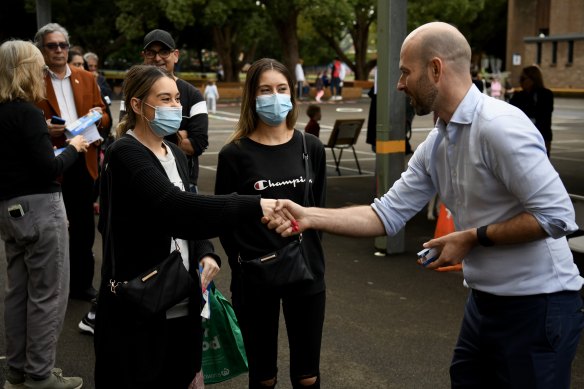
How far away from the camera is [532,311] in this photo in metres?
2.90

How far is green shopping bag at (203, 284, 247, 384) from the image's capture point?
4129 mm

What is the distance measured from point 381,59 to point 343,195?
4.35 meters

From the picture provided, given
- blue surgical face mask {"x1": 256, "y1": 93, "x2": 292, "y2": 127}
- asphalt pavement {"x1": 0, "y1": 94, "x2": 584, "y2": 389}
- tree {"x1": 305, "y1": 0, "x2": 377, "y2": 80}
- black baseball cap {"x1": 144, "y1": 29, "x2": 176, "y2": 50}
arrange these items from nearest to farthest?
blue surgical face mask {"x1": 256, "y1": 93, "x2": 292, "y2": 127} < asphalt pavement {"x1": 0, "y1": 94, "x2": 584, "y2": 389} < black baseball cap {"x1": 144, "y1": 29, "x2": 176, "y2": 50} < tree {"x1": 305, "y1": 0, "x2": 377, "y2": 80}

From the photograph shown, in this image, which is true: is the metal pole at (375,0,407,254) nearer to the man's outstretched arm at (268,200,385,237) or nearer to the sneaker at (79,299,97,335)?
the sneaker at (79,299,97,335)

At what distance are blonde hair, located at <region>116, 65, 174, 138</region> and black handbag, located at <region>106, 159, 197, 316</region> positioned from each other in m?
0.38

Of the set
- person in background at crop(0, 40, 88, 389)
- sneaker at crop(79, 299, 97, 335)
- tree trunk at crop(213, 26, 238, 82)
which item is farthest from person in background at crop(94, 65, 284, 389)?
tree trunk at crop(213, 26, 238, 82)

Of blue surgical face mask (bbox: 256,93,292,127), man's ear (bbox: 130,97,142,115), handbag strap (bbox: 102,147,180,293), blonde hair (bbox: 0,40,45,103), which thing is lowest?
handbag strap (bbox: 102,147,180,293)

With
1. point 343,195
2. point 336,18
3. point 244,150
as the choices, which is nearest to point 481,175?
point 244,150

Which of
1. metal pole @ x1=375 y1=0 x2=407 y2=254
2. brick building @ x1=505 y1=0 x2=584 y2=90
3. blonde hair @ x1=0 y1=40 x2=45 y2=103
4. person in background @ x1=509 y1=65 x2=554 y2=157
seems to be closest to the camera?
blonde hair @ x1=0 y1=40 x2=45 y2=103

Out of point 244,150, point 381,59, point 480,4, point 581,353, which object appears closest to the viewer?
point 244,150

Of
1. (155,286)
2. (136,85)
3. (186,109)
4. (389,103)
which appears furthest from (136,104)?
(389,103)

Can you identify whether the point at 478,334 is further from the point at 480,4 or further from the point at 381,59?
the point at 480,4

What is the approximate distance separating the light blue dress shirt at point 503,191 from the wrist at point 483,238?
78mm

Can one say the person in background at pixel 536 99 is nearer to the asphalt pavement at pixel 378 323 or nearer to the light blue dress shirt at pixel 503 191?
the asphalt pavement at pixel 378 323
